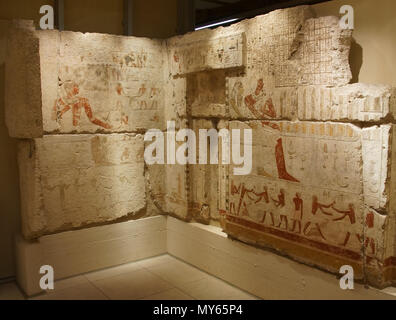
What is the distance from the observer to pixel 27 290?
3.87 m

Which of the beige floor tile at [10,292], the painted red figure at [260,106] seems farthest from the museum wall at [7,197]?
the painted red figure at [260,106]

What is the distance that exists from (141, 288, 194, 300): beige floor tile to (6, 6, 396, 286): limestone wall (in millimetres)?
702

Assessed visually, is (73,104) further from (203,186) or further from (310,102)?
(310,102)

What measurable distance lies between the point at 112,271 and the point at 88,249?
35cm

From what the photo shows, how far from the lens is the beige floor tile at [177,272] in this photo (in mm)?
4203

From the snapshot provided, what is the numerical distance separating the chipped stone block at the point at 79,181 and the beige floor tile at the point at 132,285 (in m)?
0.63

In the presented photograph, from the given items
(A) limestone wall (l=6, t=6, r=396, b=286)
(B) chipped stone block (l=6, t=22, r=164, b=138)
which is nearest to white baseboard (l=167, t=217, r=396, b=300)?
(A) limestone wall (l=6, t=6, r=396, b=286)

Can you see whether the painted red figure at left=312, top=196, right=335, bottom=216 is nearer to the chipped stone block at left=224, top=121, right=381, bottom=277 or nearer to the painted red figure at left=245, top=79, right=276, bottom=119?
the chipped stone block at left=224, top=121, right=381, bottom=277

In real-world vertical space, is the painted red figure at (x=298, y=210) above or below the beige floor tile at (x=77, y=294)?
above

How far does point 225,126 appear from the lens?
13.3 ft

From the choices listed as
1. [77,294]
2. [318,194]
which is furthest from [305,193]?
[77,294]

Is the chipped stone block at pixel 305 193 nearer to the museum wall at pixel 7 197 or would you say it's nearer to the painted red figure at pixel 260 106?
the painted red figure at pixel 260 106

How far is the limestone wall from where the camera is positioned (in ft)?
9.57

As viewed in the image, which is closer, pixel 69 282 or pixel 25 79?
pixel 25 79
